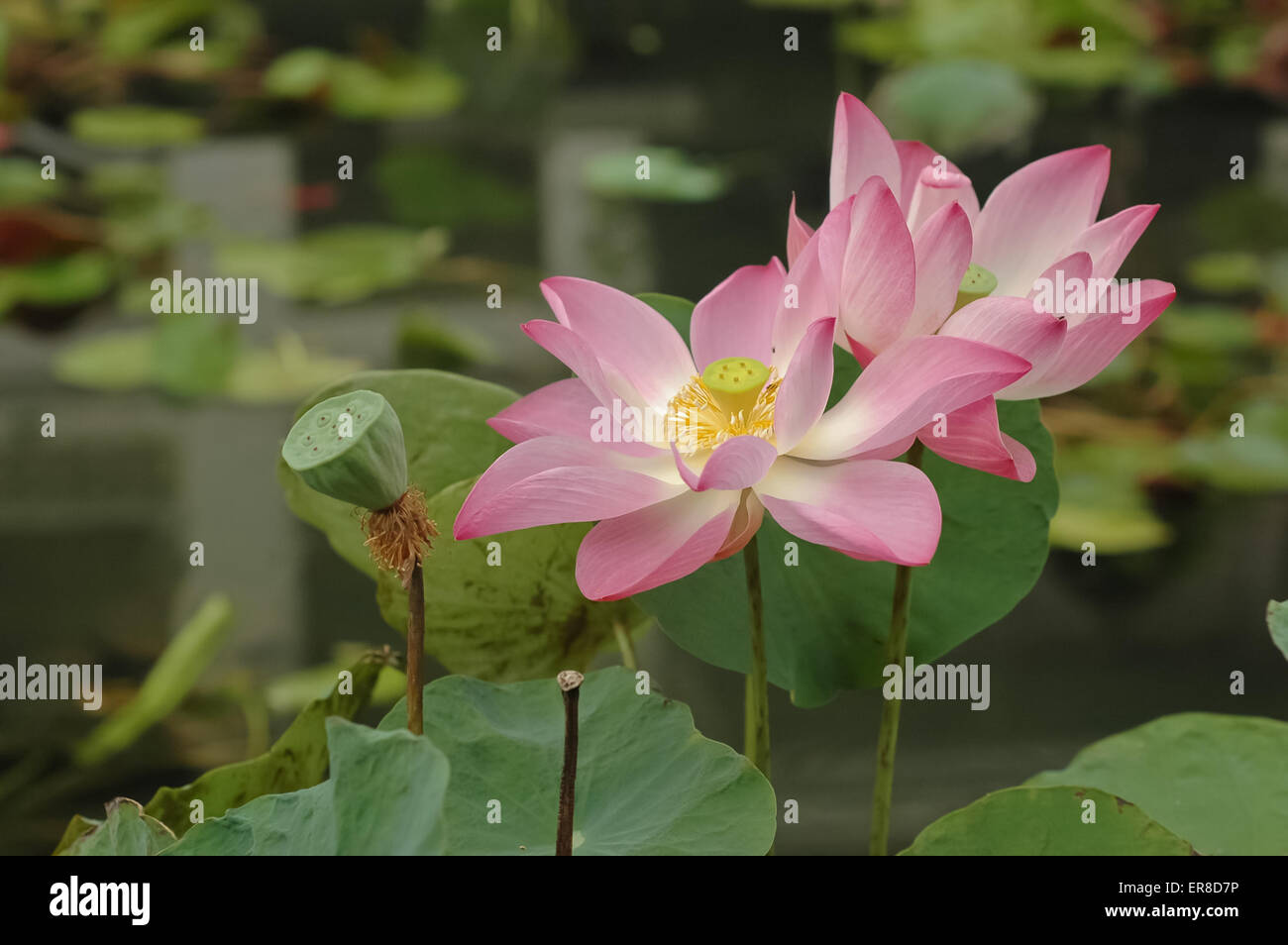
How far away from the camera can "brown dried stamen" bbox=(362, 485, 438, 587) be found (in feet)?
0.56

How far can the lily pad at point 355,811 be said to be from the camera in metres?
0.16

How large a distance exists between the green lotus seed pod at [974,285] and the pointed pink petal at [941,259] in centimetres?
1

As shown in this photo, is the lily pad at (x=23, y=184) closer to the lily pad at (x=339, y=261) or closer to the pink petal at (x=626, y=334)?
the lily pad at (x=339, y=261)

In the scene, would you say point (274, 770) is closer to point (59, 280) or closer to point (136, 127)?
point (59, 280)

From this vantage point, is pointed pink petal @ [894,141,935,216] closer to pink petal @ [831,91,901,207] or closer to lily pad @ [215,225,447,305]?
pink petal @ [831,91,901,207]

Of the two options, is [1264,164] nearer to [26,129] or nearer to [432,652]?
[432,652]

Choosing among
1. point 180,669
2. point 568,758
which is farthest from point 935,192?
point 180,669

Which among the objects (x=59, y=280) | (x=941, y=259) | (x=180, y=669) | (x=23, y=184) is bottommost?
(x=180, y=669)

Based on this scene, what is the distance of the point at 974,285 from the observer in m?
0.20

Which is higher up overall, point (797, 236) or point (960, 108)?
point (960, 108)

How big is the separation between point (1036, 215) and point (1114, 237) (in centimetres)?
2

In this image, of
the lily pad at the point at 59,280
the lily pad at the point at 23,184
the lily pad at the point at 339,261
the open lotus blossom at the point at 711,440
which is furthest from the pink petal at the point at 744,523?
the lily pad at the point at 23,184

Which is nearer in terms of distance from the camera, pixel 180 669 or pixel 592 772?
pixel 592 772
